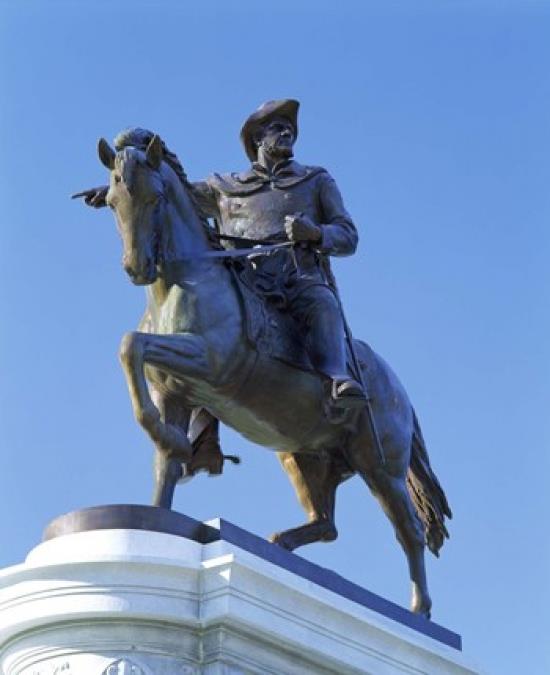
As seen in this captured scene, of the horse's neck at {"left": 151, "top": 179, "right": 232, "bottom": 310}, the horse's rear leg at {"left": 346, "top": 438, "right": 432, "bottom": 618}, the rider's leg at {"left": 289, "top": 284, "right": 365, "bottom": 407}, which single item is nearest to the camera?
the horse's neck at {"left": 151, "top": 179, "right": 232, "bottom": 310}

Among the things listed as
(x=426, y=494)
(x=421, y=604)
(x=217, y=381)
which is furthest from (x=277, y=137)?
(x=421, y=604)

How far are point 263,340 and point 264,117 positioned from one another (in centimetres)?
198

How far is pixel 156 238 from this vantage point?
470 inches

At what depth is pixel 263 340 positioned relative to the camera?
1213 centimetres

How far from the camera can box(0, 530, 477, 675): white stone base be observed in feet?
33.7

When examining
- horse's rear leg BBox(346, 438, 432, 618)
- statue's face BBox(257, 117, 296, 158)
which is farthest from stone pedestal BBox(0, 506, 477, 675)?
statue's face BBox(257, 117, 296, 158)

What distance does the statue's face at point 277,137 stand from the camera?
13328 mm

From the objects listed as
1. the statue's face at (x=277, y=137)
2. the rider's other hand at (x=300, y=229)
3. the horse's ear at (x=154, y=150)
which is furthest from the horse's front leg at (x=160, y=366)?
the statue's face at (x=277, y=137)

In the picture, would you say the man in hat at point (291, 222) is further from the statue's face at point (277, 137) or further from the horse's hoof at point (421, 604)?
the horse's hoof at point (421, 604)

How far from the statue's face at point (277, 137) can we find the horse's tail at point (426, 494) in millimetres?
2054

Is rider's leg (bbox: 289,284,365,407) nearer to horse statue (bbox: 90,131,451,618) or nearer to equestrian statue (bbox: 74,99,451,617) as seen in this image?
equestrian statue (bbox: 74,99,451,617)

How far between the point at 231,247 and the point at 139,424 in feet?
5.93

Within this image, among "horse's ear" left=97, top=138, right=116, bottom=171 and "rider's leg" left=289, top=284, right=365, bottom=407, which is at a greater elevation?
"horse's ear" left=97, top=138, right=116, bottom=171

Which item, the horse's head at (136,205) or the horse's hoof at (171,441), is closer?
the horse's hoof at (171,441)
